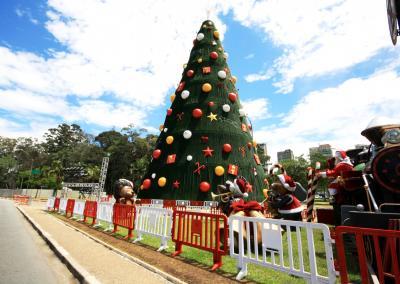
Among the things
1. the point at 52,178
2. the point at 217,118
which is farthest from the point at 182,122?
the point at 52,178

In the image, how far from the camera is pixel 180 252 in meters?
6.79

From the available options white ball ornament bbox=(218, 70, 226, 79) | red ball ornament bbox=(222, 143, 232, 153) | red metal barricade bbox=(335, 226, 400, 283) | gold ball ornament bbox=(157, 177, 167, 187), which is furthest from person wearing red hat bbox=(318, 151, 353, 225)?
white ball ornament bbox=(218, 70, 226, 79)

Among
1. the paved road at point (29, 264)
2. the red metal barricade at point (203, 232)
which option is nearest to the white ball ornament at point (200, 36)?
the paved road at point (29, 264)

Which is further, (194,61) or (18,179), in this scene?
(18,179)

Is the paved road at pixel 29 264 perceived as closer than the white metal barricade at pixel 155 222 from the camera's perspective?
Yes

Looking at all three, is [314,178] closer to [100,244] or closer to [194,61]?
[100,244]

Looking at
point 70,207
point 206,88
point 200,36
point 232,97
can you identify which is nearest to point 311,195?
point 70,207

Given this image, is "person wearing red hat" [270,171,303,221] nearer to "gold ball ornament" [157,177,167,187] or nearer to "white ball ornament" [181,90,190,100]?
"gold ball ornament" [157,177,167,187]

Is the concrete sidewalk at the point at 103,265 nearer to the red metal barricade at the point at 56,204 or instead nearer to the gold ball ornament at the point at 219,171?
the red metal barricade at the point at 56,204

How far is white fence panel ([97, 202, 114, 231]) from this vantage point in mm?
11000

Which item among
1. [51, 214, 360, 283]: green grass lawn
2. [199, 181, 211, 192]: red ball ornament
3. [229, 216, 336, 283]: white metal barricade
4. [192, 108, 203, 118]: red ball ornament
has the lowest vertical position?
[51, 214, 360, 283]: green grass lawn

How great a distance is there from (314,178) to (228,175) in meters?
15.9

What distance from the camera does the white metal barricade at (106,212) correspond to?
11.0 m

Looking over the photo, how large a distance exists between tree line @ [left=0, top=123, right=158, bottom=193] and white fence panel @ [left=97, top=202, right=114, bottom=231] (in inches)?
1674
